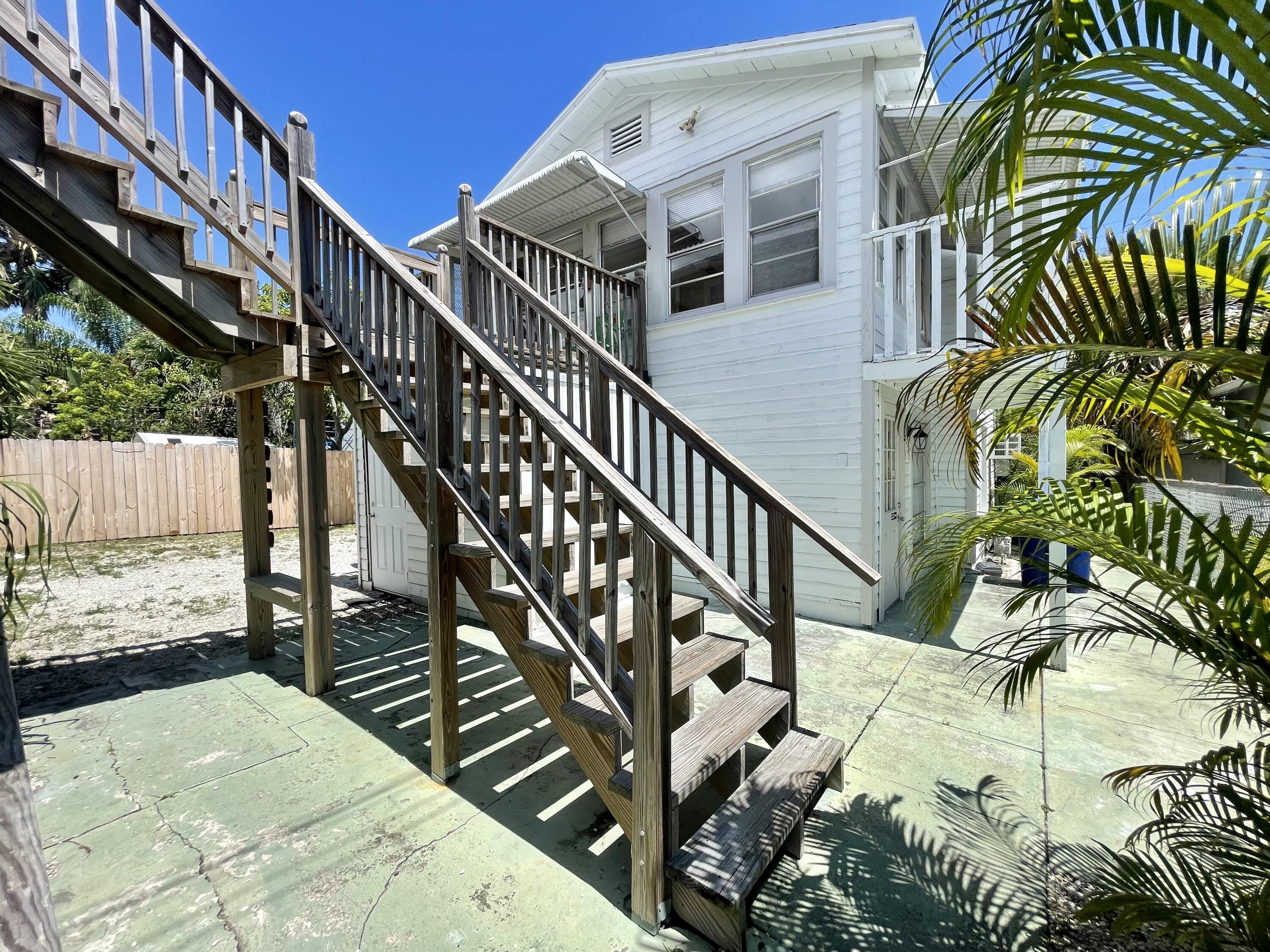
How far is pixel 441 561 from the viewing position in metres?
2.41

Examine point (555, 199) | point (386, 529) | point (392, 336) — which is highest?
point (555, 199)

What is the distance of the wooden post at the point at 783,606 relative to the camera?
234 cm

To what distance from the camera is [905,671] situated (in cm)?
356

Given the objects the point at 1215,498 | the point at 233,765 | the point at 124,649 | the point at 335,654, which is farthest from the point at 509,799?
the point at 1215,498

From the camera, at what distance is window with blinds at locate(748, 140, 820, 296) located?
193 inches

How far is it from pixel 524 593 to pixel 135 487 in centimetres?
1087

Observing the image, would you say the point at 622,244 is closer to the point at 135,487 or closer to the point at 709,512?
the point at 709,512

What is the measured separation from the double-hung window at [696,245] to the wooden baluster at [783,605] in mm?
3696

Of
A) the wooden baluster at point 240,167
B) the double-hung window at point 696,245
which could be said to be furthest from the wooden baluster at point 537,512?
the double-hung window at point 696,245

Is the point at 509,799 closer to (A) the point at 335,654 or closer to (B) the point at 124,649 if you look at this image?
(A) the point at 335,654

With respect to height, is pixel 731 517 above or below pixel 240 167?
below

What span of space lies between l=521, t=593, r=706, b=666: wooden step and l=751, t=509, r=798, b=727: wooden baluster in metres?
0.39

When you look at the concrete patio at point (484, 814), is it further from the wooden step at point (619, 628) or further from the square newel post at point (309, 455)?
the wooden step at point (619, 628)

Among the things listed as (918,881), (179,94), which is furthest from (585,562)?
(179,94)
